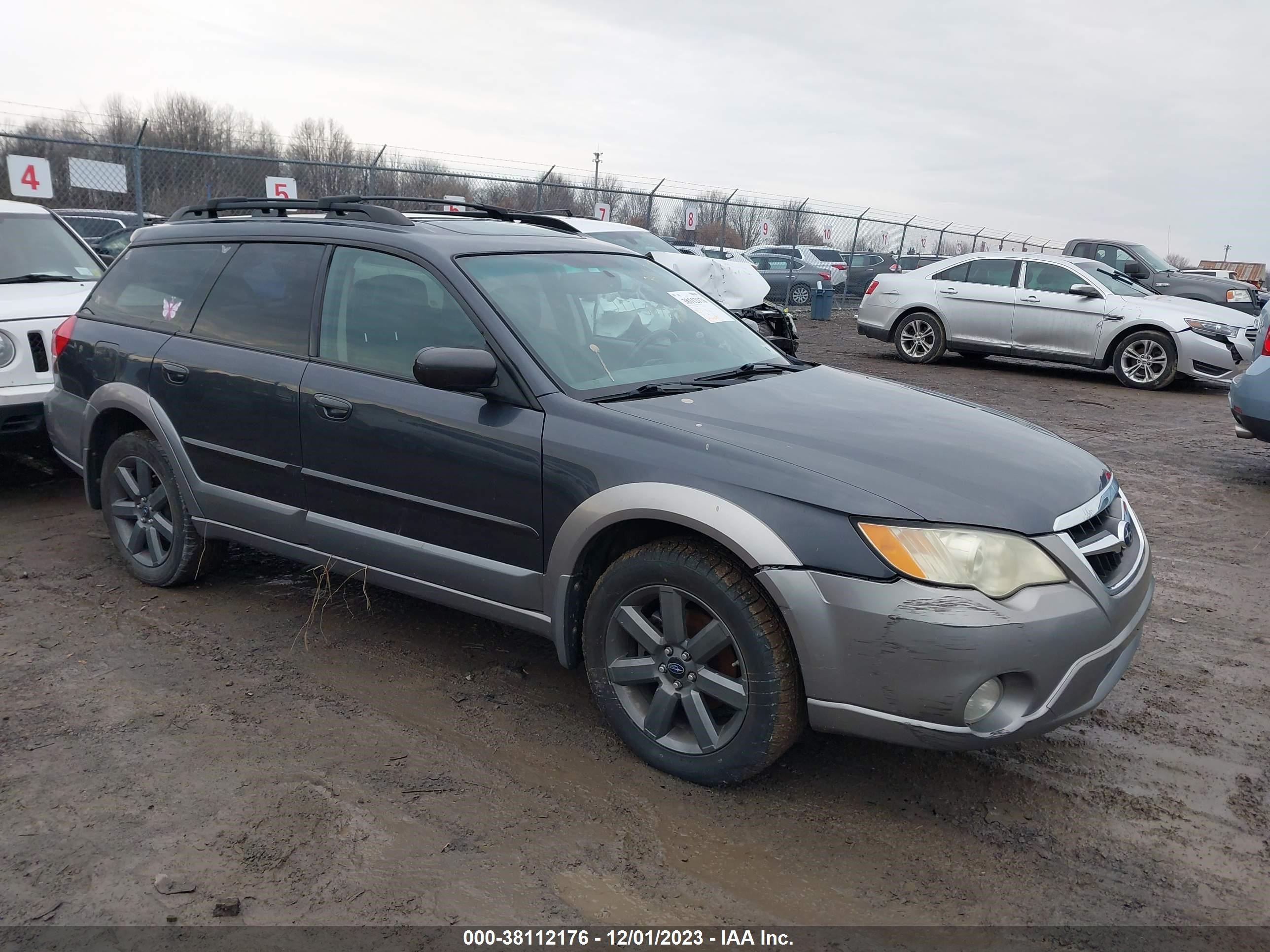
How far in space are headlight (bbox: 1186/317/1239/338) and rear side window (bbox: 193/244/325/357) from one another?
11788 mm

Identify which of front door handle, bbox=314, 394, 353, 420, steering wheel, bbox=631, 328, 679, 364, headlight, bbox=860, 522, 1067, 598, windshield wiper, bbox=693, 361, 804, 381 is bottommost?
headlight, bbox=860, 522, 1067, 598

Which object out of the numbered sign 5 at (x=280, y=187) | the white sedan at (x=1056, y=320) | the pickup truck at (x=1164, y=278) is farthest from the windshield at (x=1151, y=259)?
the numbered sign 5 at (x=280, y=187)

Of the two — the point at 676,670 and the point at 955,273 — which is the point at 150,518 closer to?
the point at 676,670

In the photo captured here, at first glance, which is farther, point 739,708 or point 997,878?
point 739,708

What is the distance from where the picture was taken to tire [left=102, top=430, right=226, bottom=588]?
15.1 feet

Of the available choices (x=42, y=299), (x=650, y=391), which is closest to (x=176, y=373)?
(x=650, y=391)

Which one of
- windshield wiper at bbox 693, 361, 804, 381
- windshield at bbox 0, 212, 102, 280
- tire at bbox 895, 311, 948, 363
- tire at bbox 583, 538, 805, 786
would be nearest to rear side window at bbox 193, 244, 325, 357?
windshield wiper at bbox 693, 361, 804, 381

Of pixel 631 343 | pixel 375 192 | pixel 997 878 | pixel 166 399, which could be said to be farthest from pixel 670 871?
pixel 375 192

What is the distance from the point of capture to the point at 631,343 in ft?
12.7

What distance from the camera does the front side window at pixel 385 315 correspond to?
3709mm

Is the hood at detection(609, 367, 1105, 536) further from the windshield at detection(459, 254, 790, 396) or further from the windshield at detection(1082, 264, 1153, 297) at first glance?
the windshield at detection(1082, 264, 1153, 297)

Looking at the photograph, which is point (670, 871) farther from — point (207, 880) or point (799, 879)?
point (207, 880)

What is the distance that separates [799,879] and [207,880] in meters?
1.59

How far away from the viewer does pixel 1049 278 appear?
13.3 m
